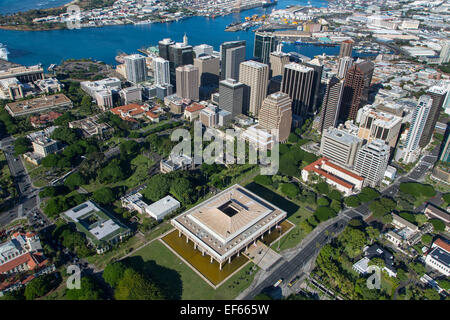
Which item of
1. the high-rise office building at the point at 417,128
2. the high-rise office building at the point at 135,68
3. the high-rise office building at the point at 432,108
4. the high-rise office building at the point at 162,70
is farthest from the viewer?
the high-rise office building at the point at 135,68

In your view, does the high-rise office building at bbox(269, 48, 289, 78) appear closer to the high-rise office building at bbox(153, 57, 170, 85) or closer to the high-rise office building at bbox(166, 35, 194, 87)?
the high-rise office building at bbox(166, 35, 194, 87)

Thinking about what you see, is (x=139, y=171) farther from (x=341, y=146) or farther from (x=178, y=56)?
(x=178, y=56)

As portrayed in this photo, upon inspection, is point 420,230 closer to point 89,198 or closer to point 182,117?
point 89,198

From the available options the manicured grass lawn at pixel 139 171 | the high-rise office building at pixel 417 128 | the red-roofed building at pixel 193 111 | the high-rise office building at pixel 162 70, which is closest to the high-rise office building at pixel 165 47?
the high-rise office building at pixel 162 70

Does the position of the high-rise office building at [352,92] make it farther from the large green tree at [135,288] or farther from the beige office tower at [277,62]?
the large green tree at [135,288]

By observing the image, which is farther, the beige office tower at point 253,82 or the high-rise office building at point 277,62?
the high-rise office building at point 277,62

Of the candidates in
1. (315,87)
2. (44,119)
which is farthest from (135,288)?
(315,87)
